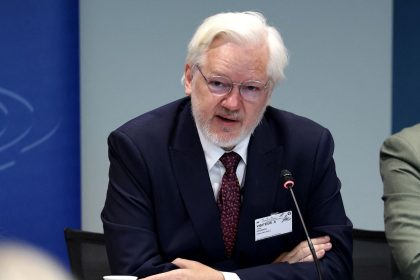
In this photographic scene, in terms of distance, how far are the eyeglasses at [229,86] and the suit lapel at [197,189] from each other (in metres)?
0.22

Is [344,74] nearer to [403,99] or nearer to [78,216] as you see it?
[403,99]

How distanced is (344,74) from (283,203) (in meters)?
2.13

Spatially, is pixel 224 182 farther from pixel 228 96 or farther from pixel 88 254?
pixel 88 254

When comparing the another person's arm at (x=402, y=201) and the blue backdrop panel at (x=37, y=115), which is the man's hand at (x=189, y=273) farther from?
the blue backdrop panel at (x=37, y=115)

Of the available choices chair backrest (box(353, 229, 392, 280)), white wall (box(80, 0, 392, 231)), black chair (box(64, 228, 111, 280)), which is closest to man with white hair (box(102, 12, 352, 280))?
chair backrest (box(353, 229, 392, 280))

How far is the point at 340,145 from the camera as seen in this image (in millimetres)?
4723

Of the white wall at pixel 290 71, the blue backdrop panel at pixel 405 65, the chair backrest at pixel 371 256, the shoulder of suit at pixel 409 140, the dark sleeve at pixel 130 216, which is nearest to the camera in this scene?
the dark sleeve at pixel 130 216

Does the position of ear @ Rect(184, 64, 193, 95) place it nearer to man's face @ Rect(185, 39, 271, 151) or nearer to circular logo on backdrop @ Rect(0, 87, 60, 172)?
man's face @ Rect(185, 39, 271, 151)

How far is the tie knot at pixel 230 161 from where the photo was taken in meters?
2.72

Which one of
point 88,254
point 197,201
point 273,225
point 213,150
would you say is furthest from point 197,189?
point 88,254

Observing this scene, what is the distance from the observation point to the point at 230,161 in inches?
107

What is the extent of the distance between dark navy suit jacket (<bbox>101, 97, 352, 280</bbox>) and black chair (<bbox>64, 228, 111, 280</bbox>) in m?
0.40

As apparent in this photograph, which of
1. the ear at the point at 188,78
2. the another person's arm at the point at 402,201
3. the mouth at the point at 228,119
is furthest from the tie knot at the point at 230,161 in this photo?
the another person's arm at the point at 402,201

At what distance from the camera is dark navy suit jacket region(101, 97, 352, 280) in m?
2.59
